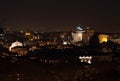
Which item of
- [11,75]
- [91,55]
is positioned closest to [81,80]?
[11,75]

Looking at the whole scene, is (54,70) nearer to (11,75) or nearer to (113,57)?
(11,75)

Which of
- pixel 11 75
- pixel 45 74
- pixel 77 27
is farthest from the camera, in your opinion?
pixel 77 27

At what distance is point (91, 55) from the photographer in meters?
42.4

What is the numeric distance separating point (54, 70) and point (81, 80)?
3258 millimetres

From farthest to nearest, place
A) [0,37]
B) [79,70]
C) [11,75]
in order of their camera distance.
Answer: [0,37]
[79,70]
[11,75]

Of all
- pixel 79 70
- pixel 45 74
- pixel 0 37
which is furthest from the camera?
pixel 0 37

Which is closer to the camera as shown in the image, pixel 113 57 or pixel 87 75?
pixel 87 75

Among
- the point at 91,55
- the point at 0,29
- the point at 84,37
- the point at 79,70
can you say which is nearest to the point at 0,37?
the point at 0,29

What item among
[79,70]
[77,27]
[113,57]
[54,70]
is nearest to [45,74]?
[54,70]

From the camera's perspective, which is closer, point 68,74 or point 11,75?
point 11,75

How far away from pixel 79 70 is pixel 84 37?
49.3 m

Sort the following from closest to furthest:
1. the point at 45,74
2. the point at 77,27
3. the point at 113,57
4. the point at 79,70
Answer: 1. the point at 45,74
2. the point at 79,70
3. the point at 113,57
4. the point at 77,27

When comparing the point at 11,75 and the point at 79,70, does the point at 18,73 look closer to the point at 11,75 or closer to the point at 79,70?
the point at 11,75

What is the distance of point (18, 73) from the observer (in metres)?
26.0
